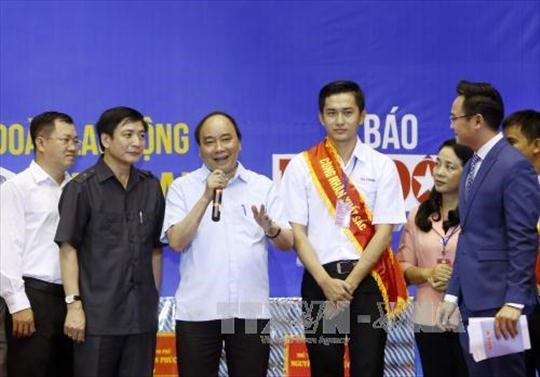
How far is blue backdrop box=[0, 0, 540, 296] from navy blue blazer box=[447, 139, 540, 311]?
120 centimetres

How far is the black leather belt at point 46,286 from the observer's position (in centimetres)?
321

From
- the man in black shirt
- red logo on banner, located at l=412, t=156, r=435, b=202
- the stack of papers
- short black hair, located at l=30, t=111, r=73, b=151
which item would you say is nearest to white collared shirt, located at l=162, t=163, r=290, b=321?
the man in black shirt

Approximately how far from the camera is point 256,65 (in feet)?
12.9

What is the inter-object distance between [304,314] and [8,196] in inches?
48.5

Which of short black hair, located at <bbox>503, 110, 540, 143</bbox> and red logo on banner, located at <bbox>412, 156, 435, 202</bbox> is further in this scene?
red logo on banner, located at <bbox>412, 156, 435, 202</bbox>

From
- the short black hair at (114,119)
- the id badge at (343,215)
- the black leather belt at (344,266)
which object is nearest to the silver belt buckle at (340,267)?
the black leather belt at (344,266)

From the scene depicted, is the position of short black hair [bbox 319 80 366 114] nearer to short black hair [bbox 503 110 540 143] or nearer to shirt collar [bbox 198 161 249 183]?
shirt collar [bbox 198 161 249 183]

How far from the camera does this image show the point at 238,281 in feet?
10.2

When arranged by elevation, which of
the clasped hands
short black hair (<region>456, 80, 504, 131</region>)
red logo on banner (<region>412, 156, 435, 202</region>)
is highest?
short black hair (<region>456, 80, 504, 131</region>)

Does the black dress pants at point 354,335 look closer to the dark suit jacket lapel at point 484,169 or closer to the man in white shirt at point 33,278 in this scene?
the dark suit jacket lapel at point 484,169

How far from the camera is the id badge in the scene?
3189 mm

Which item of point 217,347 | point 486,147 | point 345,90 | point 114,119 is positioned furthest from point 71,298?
point 486,147

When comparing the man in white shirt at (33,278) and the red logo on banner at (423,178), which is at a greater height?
the red logo on banner at (423,178)

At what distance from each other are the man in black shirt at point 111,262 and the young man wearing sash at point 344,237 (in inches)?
23.4
